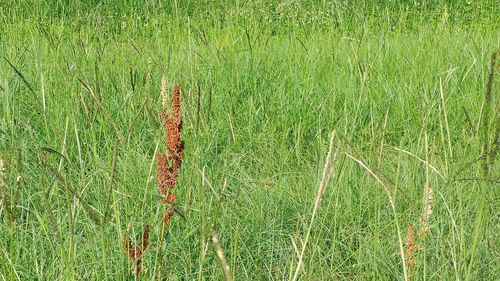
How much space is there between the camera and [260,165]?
7.91 feet

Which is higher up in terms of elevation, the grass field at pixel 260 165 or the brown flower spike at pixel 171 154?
the brown flower spike at pixel 171 154

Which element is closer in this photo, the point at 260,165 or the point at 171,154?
the point at 171,154

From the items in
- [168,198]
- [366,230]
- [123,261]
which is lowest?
[366,230]

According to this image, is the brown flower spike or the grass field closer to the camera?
the brown flower spike

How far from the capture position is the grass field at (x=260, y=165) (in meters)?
1.40

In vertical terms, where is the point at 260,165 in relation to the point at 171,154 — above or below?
below

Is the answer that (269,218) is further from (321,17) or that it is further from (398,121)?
(321,17)

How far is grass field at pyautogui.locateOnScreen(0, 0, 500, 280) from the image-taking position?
1398mm

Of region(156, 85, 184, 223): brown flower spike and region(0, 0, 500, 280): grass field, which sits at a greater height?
region(156, 85, 184, 223): brown flower spike

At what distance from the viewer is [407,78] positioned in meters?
3.20

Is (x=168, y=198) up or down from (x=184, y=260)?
up

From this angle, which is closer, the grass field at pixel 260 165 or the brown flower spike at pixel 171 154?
the brown flower spike at pixel 171 154

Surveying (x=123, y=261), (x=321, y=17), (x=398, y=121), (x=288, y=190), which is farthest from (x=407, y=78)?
(x=321, y=17)

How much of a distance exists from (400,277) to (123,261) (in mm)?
556
